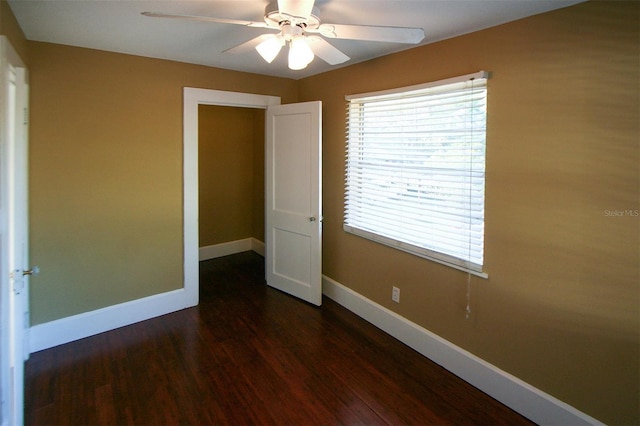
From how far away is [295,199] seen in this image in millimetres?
3545

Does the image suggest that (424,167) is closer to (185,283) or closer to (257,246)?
(185,283)

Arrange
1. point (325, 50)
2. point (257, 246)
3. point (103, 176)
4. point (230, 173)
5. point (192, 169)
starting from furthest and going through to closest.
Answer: point (257, 246)
point (230, 173)
point (192, 169)
point (103, 176)
point (325, 50)

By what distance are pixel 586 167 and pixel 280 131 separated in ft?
8.60

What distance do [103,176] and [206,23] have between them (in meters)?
1.56

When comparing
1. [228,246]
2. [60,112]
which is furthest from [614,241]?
[228,246]

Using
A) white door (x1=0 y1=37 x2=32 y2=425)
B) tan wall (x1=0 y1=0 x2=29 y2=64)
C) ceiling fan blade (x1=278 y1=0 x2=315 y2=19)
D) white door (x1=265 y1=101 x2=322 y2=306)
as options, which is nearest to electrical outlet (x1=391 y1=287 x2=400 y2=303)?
white door (x1=265 y1=101 x2=322 y2=306)

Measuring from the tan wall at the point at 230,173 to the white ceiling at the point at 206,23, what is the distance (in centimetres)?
211

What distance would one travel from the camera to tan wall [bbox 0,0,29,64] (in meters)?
1.84

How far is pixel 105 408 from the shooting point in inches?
82.6

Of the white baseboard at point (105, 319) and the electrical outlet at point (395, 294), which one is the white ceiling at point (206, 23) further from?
the white baseboard at point (105, 319)

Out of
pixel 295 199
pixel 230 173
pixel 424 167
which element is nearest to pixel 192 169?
pixel 295 199

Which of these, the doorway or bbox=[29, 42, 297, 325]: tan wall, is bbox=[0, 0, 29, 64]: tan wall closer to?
bbox=[29, 42, 297, 325]: tan wall

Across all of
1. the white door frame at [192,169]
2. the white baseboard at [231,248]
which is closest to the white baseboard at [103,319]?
the white door frame at [192,169]

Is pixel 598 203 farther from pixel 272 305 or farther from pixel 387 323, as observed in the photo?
pixel 272 305
